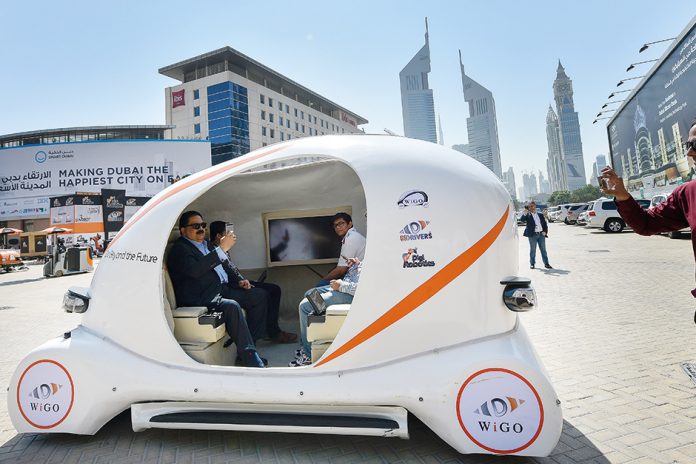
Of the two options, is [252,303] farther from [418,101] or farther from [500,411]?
[418,101]

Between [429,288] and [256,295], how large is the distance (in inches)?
89.7

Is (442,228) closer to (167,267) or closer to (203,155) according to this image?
(167,267)

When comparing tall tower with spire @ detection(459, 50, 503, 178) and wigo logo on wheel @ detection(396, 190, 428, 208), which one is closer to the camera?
wigo logo on wheel @ detection(396, 190, 428, 208)

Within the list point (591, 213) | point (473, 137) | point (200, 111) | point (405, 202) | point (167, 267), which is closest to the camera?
point (405, 202)

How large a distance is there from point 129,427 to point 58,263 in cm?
1748

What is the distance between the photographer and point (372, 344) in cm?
241

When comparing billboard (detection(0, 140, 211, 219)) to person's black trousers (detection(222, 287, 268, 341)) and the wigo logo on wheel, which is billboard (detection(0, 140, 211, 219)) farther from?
the wigo logo on wheel

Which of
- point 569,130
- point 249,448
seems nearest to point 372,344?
point 249,448

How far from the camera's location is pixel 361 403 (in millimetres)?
2357

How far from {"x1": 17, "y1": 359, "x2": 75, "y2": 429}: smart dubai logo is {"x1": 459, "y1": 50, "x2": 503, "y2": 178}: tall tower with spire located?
149 metres

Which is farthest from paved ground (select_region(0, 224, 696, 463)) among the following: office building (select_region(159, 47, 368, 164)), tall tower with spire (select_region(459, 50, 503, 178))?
tall tower with spire (select_region(459, 50, 503, 178))

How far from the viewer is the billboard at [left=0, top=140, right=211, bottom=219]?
150ft

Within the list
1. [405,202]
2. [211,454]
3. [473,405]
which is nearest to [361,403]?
[473,405]

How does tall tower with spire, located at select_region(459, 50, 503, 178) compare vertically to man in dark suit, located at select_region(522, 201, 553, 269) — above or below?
above
